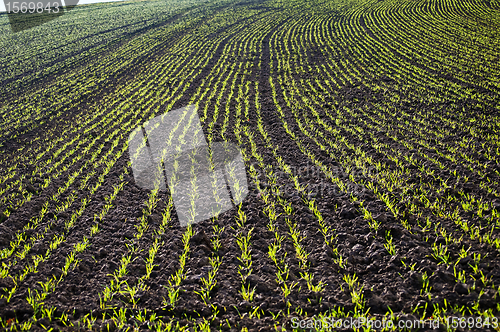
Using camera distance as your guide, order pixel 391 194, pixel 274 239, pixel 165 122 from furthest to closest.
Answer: pixel 165 122
pixel 391 194
pixel 274 239

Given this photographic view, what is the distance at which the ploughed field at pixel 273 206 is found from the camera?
359 cm

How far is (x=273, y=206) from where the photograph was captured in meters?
5.49

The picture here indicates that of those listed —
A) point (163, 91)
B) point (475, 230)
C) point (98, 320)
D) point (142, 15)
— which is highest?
point (142, 15)

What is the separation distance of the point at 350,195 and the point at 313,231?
122cm

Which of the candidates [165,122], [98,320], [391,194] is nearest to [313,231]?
[391,194]

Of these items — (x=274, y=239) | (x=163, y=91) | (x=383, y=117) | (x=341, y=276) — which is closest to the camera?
(x=341, y=276)

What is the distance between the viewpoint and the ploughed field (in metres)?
3.59

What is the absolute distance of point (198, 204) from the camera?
5.74 metres

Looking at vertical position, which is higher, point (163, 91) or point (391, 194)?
point (163, 91)

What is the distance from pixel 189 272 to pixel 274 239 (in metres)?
1.30

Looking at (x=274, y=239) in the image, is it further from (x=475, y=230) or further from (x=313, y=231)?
(x=475, y=230)

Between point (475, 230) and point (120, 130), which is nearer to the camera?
point (475, 230)

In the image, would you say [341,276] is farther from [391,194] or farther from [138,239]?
[138,239]

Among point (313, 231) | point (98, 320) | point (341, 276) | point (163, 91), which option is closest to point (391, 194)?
point (313, 231)
